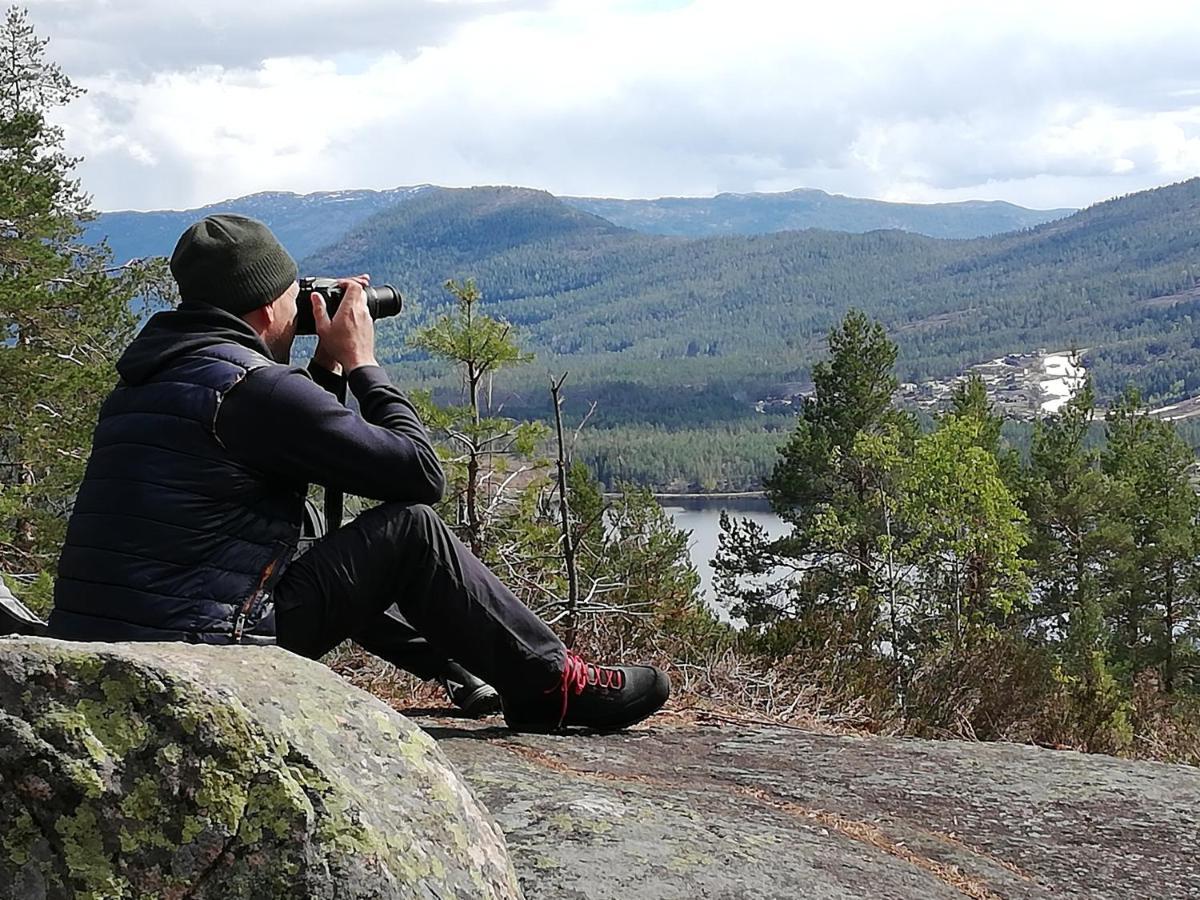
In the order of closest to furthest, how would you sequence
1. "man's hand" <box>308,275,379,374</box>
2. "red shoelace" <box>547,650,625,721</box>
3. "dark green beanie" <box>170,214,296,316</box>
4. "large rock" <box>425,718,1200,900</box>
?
"large rock" <box>425,718,1200,900</box> < "dark green beanie" <box>170,214,296,316</box> < "man's hand" <box>308,275,379,374</box> < "red shoelace" <box>547,650,625,721</box>

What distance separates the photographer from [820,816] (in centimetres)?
362

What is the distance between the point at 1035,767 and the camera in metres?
4.35

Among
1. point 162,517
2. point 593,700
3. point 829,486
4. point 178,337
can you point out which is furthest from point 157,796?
point 829,486

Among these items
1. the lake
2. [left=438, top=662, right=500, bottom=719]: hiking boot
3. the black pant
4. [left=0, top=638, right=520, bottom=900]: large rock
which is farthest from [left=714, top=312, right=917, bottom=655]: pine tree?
the lake

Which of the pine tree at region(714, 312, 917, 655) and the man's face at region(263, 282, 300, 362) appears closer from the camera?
the man's face at region(263, 282, 300, 362)

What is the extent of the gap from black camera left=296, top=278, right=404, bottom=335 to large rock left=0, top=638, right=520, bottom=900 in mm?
1722

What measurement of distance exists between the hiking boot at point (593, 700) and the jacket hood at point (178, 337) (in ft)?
4.86

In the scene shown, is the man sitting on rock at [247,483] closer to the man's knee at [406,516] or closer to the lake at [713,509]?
the man's knee at [406,516]

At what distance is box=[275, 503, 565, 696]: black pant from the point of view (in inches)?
131

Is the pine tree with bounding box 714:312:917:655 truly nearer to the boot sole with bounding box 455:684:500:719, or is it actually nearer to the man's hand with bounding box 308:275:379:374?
the boot sole with bounding box 455:684:500:719

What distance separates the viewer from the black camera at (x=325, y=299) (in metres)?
3.56

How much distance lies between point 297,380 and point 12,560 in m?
12.5

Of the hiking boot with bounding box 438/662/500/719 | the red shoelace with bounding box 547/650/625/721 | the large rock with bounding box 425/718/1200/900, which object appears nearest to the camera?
the large rock with bounding box 425/718/1200/900

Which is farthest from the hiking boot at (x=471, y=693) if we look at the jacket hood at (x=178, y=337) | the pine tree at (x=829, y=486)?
the pine tree at (x=829, y=486)
